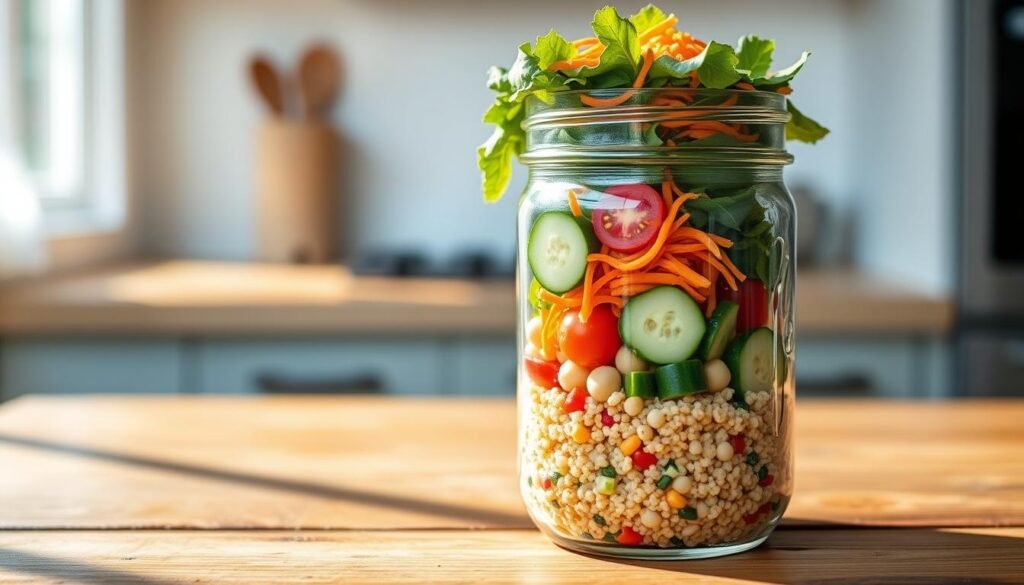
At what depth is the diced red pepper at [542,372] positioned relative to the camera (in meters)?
0.64

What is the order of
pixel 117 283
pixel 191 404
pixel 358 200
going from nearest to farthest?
1. pixel 191 404
2. pixel 117 283
3. pixel 358 200

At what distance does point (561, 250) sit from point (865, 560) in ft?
0.79

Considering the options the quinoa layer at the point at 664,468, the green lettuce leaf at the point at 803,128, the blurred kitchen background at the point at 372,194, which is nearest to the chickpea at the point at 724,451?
the quinoa layer at the point at 664,468

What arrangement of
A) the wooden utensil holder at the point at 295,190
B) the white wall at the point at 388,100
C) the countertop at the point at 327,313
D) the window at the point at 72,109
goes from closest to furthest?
the countertop at the point at 327,313 → the window at the point at 72,109 → the wooden utensil holder at the point at 295,190 → the white wall at the point at 388,100

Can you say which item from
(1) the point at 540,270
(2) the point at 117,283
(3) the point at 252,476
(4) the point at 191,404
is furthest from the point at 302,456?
(2) the point at 117,283

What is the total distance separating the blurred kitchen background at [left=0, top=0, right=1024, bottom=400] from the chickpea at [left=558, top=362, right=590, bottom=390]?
123 cm

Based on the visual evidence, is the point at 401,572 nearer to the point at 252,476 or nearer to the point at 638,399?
the point at 638,399

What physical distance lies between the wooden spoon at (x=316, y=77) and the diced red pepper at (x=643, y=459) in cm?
209

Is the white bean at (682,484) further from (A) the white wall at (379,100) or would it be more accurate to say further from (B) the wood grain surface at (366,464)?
(A) the white wall at (379,100)

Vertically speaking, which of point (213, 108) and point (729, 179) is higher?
point (213, 108)

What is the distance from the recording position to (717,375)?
61 centimetres

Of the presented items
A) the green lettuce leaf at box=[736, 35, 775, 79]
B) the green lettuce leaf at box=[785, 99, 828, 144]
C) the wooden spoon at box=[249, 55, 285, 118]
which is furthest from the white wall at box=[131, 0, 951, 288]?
the green lettuce leaf at box=[736, 35, 775, 79]

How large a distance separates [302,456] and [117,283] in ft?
4.24

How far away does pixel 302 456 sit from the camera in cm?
93
